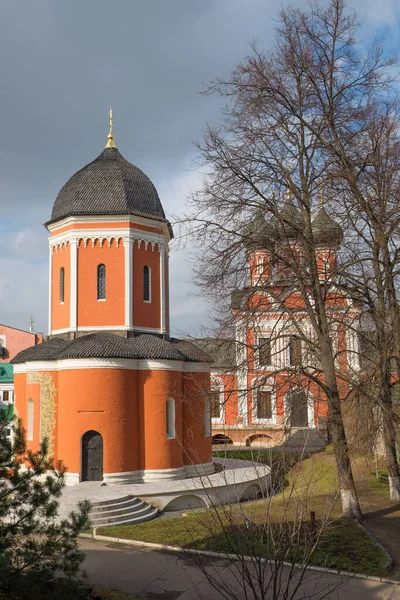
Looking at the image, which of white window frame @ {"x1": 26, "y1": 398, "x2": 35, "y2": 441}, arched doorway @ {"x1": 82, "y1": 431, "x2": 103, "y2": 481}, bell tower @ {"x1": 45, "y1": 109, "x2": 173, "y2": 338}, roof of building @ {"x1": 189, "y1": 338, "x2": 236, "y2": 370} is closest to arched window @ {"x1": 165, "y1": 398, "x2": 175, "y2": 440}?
arched doorway @ {"x1": 82, "y1": 431, "x2": 103, "y2": 481}

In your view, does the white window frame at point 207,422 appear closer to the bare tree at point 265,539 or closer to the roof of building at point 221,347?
the bare tree at point 265,539

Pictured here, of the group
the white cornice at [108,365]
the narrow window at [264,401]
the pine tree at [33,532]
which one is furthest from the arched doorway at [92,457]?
the pine tree at [33,532]

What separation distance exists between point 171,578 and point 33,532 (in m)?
4.46

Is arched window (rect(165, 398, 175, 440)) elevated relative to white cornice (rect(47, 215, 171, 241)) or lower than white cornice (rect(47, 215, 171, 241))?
lower

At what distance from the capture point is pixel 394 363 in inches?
608

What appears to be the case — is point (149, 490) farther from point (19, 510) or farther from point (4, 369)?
point (4, 369)

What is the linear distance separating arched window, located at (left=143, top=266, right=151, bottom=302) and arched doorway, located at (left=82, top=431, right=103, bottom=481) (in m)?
5.72

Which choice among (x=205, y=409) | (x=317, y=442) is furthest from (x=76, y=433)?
(x=317, y=442)

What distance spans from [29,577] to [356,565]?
6.27 metres

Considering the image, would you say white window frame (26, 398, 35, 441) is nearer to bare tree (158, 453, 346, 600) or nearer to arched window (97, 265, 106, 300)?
arched window (97, 265, 106, 300)

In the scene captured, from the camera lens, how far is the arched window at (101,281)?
21594 millimetres

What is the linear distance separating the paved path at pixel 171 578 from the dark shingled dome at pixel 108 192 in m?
12.8

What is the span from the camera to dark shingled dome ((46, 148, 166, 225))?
71.1ft

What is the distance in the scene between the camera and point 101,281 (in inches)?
854
